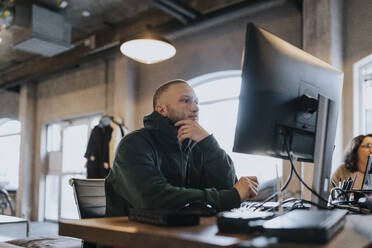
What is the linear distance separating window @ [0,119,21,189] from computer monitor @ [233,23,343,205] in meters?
10.6

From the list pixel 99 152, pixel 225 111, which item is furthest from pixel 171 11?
pixel 99 152

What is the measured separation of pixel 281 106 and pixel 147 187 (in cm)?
→ 51

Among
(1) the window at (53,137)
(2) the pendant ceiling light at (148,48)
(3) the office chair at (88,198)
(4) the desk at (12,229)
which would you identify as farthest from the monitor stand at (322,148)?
(1) the window at (53,137)

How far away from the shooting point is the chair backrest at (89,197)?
79.2 inches

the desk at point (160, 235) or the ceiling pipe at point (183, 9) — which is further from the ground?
the ceiling pipe at point (183, 9)

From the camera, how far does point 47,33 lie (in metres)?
6.09

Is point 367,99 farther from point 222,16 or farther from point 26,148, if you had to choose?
point 26,148

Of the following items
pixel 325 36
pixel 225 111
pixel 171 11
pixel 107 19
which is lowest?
pixel 225 111

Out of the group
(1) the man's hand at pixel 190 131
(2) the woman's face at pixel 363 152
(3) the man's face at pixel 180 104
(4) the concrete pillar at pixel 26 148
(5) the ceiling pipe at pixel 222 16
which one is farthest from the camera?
(4) the concrete pillar at pixel 26 148

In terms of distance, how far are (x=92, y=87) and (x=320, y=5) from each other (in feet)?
15.8

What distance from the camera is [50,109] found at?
8.92 metres

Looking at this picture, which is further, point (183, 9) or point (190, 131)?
point (183, 9)

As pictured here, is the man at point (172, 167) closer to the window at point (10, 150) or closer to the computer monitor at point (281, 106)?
the computer monitor at point (281, 106)

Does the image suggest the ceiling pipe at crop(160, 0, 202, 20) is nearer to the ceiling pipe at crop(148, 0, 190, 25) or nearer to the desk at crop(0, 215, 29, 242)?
the ceiling pipe at crop(148, 0, 190, 25)
